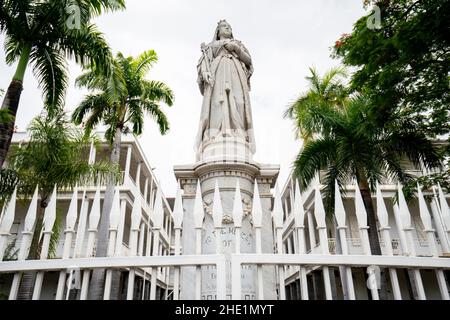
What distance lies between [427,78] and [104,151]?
61.6 feet

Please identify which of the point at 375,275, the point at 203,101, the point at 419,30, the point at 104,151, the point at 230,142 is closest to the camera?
the point at 375,275

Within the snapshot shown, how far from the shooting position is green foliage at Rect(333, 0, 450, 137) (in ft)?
16.7

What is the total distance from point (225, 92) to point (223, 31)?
1.45 m

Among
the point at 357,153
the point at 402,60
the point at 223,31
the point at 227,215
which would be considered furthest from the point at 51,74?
the point at 357,153

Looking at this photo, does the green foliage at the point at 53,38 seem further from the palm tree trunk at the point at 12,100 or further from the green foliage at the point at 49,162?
the green foliage at the point at 49,162

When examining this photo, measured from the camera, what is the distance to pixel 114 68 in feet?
29.1

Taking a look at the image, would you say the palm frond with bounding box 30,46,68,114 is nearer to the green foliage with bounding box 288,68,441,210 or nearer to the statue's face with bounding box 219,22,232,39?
the statue's face with bounding box 219,22,232,39

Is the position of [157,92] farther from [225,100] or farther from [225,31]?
[225,100]

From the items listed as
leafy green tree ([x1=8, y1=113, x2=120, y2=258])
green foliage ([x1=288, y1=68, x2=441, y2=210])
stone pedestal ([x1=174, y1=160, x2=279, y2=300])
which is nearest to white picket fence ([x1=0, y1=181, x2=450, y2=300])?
stone pedestal ([x1=174, y1=160, x2=279, y2=300])

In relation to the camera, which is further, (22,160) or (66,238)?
(22,160)

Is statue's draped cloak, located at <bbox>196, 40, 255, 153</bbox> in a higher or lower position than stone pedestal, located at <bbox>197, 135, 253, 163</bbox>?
higher

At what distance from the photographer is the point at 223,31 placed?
587cm
